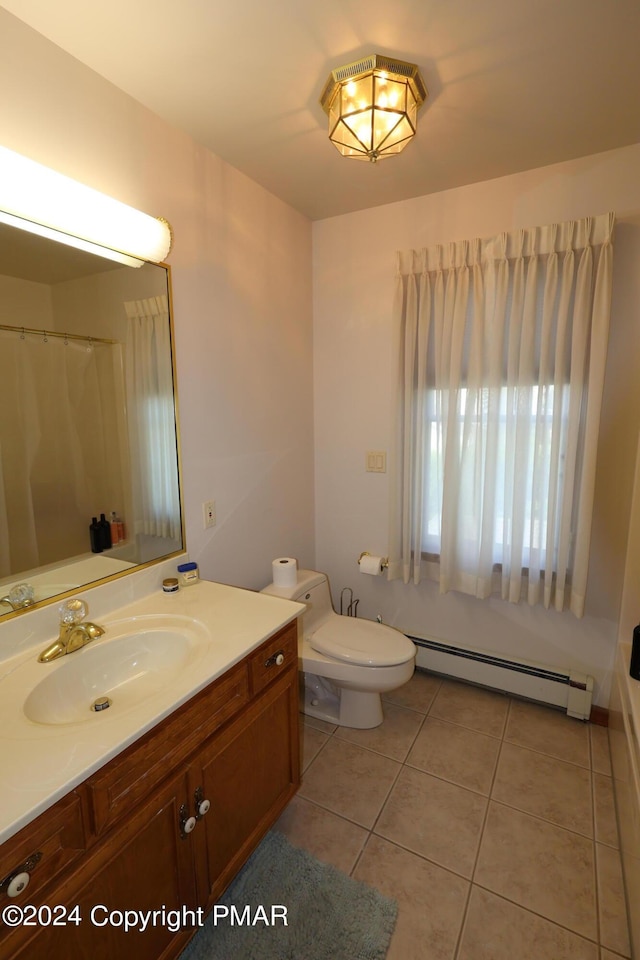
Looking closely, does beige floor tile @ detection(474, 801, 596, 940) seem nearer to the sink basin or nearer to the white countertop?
the white countertop

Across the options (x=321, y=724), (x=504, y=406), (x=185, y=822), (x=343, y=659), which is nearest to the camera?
(x=185, y=822)

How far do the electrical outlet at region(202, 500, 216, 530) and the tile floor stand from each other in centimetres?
113

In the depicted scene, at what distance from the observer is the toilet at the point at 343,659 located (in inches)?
73.8

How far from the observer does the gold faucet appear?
1164 millimetres

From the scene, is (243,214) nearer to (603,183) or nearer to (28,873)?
(603,183)

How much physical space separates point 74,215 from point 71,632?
1.17 meters

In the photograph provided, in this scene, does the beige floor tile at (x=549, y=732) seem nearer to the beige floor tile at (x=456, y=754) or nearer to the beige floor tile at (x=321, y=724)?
the beige floor tile at (x=456, y=754)

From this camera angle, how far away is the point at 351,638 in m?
2.04

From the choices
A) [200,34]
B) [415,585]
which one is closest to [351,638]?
[415,585]

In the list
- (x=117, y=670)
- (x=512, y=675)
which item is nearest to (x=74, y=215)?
(x=117, y=670)

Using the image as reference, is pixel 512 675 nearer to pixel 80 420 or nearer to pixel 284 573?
pixel 284 573

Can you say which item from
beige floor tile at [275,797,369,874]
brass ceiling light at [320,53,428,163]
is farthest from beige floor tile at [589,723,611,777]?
brass ceiling light at [320,53,428,163]

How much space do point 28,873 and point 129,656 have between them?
572 millimetres

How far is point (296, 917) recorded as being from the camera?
1.30m
